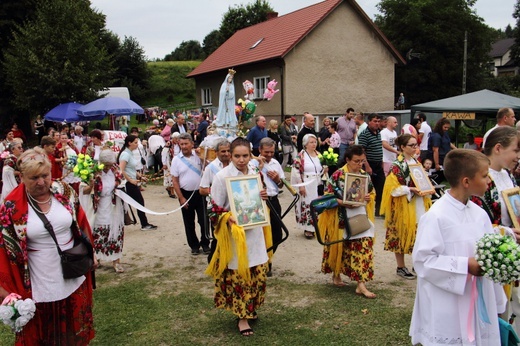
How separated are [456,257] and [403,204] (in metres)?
3.37

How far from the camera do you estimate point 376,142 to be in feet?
31.9

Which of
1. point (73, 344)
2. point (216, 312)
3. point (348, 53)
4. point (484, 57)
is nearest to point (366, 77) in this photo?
point (348, 53)

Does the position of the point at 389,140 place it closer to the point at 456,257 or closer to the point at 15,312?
the point at 456,257

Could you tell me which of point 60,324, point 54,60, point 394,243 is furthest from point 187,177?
point 54,60

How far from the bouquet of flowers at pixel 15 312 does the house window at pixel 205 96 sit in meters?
31.4

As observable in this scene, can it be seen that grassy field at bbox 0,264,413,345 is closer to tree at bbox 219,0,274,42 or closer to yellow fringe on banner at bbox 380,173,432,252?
yellow fringe on banner at bbox 380,173,432,252

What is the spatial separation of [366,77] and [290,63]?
5.73 meters

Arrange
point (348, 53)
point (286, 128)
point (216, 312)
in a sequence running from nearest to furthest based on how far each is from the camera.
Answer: point (216, 312) → point (286, 128) → point (348, 53)

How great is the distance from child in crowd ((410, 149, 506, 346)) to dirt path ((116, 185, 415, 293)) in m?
2.89

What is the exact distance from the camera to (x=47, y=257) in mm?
3627

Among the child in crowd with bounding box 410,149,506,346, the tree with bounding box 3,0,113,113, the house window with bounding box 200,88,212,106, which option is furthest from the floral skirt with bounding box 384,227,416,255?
the house window with bounding box 200,88,212,106

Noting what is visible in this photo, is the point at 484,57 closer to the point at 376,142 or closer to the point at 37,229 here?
the point at 376,142

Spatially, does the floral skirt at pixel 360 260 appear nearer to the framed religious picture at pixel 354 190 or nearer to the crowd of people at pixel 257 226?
the crowd of people at pixel 257 226

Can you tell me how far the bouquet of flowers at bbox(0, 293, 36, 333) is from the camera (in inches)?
123
